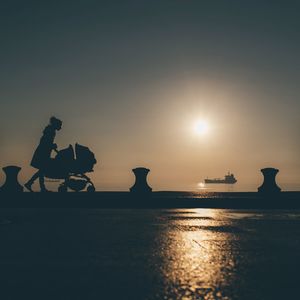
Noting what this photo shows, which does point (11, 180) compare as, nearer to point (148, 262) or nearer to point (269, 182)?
point (269, 182)

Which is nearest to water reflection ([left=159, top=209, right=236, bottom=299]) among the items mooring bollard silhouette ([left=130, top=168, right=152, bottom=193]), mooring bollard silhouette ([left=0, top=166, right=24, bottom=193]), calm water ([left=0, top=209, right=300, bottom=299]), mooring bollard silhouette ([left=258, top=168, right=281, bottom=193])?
calm water ([left=0, top=209, right=300, bottom=299])

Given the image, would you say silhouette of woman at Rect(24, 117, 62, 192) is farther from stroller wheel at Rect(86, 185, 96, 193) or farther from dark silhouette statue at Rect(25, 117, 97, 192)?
stroller wheel at Rect(86, 185, 96, 193)

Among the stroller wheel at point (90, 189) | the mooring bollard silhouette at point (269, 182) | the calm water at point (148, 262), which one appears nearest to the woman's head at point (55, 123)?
the stroller wheel at point (90, 189)

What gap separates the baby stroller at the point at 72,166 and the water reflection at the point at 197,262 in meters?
9.82

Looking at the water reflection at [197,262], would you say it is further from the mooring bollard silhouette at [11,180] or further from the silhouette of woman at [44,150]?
the mooring bollard silhouette at [11,180]

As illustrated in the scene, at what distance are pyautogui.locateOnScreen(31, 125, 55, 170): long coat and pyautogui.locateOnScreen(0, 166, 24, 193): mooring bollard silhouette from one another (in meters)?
3.43

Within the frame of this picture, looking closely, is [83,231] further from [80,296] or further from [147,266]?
[80,296]

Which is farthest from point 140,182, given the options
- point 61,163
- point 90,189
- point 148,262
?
point 148,262

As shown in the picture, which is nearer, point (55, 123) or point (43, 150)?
point (43, 150)

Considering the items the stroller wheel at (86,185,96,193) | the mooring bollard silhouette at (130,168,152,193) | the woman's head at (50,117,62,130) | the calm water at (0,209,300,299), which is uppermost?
the woman's head at (50,117,62,130)

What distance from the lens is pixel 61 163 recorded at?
1683 cm

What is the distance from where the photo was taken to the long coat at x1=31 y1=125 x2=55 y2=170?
16234 millimetres

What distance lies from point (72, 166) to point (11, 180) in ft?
11.9

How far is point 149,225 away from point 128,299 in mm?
5217
